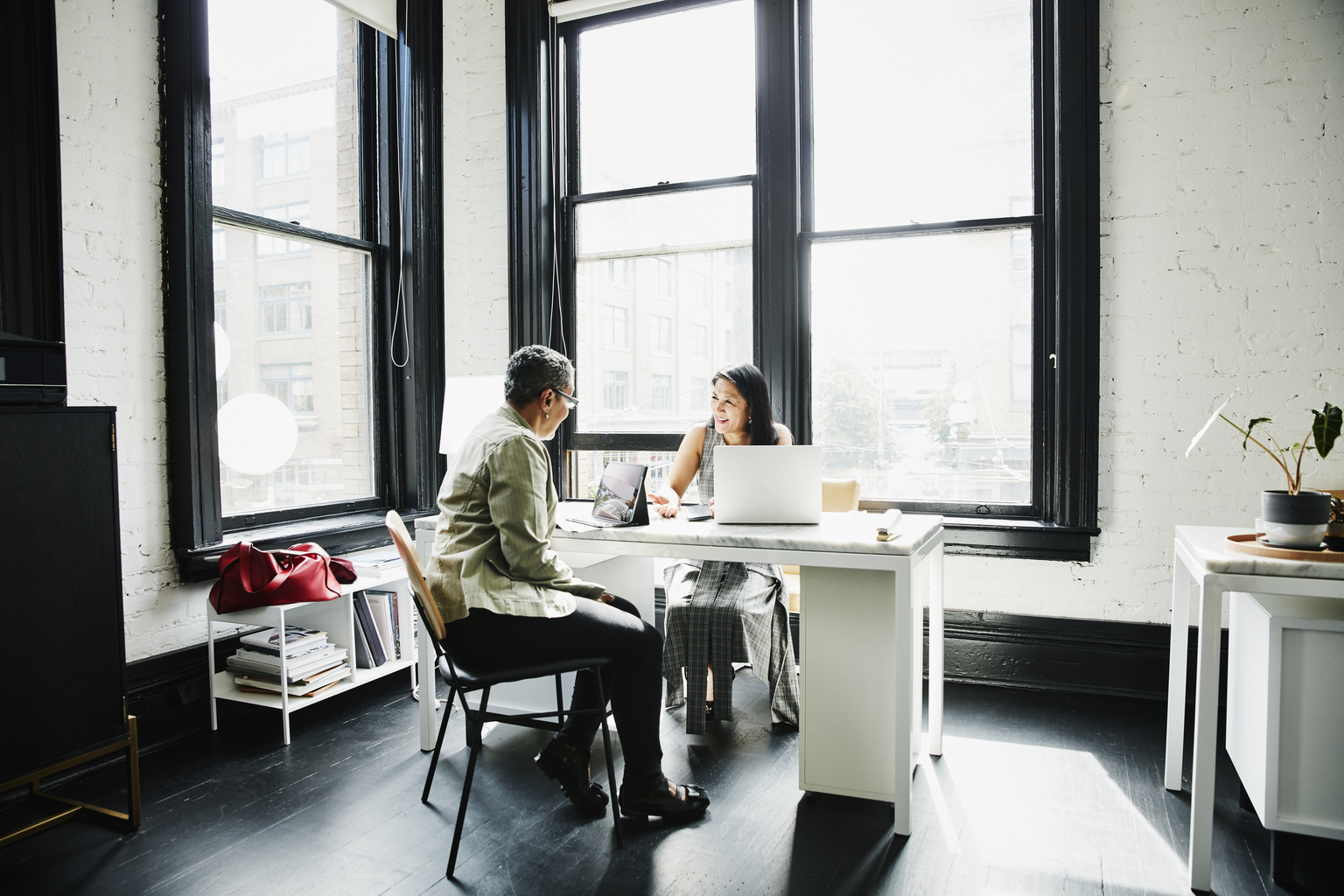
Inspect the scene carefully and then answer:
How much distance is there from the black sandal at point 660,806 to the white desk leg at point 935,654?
0.90m

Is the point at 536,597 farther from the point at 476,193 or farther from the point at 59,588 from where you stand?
the point at 476,193

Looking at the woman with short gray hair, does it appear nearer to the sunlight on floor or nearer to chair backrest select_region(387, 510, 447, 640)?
chair backrest select_region(387, 510, 447, 640)

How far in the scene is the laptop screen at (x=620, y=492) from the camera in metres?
2.51

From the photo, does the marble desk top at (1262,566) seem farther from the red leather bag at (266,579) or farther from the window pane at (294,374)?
the window pane at (294,374)

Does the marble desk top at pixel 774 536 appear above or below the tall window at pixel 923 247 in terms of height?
below

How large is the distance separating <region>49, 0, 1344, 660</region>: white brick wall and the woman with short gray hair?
1.34 m

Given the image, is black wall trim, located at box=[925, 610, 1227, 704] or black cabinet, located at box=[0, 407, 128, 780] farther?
black wall trim, located at box=[925, 610, 1227, 704]

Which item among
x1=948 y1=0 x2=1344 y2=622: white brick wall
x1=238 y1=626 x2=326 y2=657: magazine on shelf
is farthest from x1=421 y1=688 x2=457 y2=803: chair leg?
x1=948 y1=0 x2=1344 y2=622: white brick wall

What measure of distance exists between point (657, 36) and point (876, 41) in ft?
3.51

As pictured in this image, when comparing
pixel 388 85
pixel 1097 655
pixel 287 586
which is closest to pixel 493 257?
pixel 388 85

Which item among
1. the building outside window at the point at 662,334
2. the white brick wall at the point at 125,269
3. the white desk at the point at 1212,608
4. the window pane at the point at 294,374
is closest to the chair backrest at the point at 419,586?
the white brick wall at the point at 125,269

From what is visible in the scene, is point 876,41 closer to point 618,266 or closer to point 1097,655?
point 618,266

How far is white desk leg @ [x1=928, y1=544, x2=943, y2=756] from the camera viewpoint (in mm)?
2709

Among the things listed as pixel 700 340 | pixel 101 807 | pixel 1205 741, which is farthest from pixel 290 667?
pixel 1205 741
